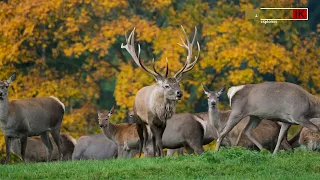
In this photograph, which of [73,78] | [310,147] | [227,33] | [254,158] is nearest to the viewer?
[254,158]

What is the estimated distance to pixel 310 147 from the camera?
17344 mm

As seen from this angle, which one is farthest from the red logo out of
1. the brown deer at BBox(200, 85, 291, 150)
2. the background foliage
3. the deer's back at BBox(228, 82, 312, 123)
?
the deer's back at BBox(228, 82, 312, 123)

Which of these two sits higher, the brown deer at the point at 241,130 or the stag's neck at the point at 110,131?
the brown deer at the point at 241,130

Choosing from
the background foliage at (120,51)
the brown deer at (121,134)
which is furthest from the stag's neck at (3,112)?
the background foliage at (120,51)

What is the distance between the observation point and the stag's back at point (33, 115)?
16.6m

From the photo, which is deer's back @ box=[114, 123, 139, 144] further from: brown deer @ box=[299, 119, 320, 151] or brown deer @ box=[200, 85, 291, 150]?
brown deer @ box=[299, 119, 320, 151]

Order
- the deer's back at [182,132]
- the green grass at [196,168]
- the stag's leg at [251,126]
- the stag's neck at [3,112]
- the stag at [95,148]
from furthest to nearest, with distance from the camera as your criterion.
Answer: the stag at [95,148]
the deer's back at [182,132]
the stag's neck at [3,112]
the stag's leg at [251,126]
the green grass at [196,168]

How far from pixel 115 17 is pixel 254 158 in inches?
603

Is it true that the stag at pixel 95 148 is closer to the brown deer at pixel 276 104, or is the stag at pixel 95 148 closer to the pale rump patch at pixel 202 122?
the pale rump patch at pixel 202 122

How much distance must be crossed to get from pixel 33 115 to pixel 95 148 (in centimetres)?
415

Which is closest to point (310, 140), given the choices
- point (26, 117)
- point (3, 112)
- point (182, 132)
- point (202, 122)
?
point (202, 122)

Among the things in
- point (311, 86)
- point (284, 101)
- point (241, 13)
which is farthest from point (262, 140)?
point (311, 86)

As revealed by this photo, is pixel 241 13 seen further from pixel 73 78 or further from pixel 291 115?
pixel 291 115

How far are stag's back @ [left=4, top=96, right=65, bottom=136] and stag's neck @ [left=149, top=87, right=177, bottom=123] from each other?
2538 mm
